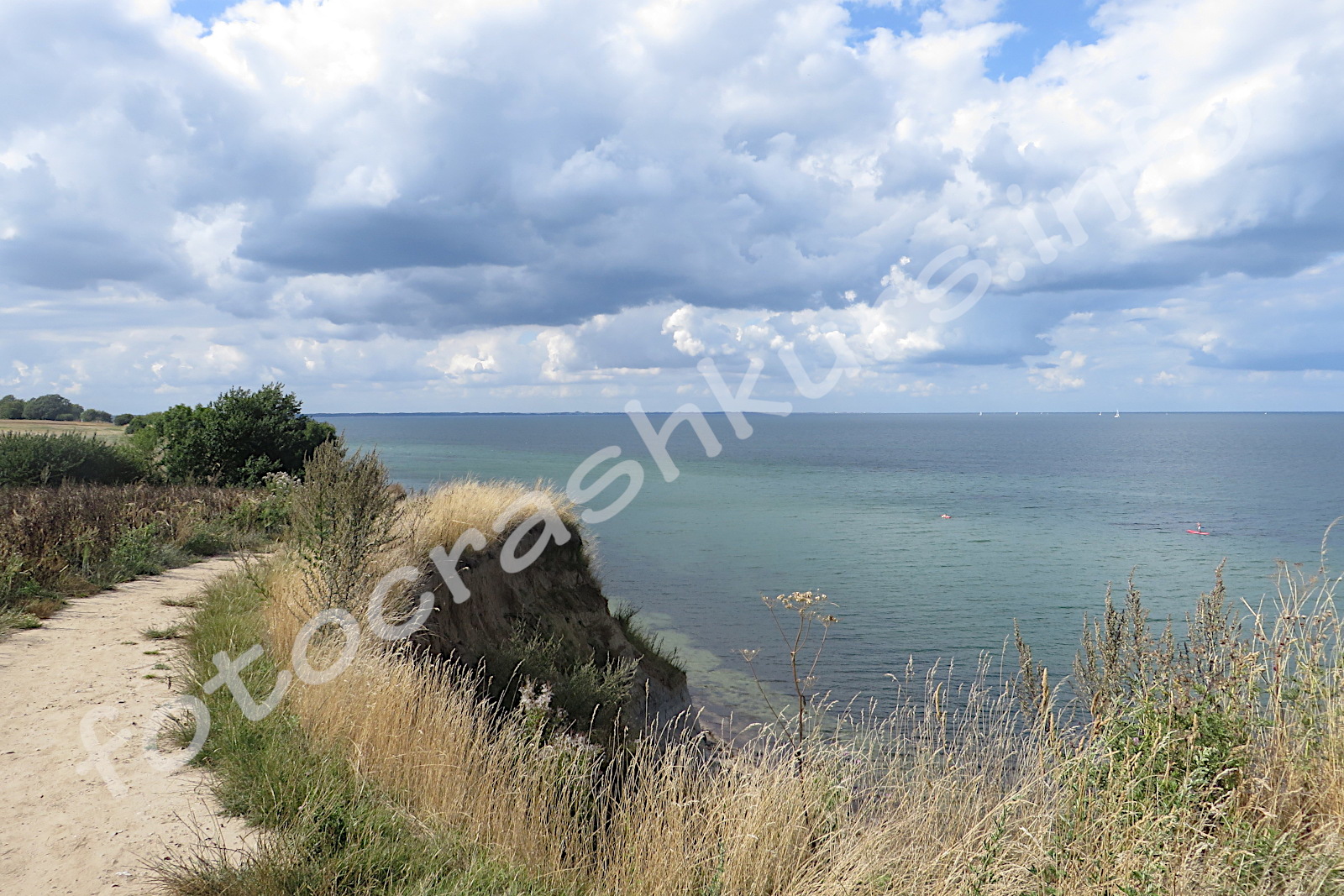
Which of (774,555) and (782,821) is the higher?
(782,821)

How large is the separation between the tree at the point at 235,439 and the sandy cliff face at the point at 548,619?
37.0ft

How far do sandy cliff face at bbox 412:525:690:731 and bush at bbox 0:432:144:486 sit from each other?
42.3 feet

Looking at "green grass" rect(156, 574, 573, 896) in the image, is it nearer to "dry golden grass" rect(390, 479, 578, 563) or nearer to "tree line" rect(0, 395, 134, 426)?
A: "dry golden grass" rect(390, 479, 578, 563)

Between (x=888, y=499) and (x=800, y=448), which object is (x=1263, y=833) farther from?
(x=800, y=448)

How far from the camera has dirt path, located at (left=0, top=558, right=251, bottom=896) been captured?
4359 millimetres

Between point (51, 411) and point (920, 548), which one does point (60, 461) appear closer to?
point (920, 548)

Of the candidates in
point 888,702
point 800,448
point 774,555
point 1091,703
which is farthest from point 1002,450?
point 1091,703

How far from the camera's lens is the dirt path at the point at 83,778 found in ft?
14.3

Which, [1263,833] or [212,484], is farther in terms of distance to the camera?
[212,484]

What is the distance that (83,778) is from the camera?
5422 mm

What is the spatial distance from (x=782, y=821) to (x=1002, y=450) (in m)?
124

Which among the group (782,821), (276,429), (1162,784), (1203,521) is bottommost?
(1203,521)

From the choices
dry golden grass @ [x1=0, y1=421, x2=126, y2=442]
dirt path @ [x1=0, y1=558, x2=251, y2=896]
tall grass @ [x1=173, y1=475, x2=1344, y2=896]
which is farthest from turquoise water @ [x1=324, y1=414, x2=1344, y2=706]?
dry golden grass @ [x1=0, y1=421, x2=126, y2=442]

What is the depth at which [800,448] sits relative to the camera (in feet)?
398
